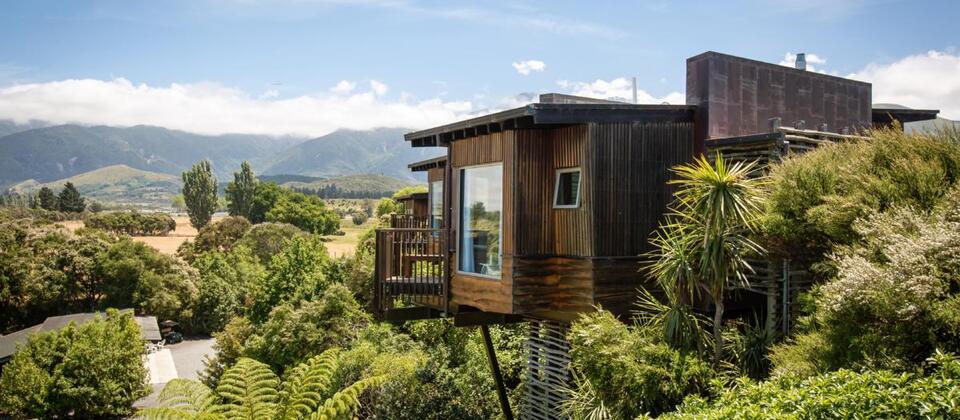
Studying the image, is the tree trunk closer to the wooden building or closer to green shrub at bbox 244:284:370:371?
the wooden building

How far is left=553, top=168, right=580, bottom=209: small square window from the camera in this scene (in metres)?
10.4

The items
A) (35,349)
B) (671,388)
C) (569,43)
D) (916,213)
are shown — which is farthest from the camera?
(569,43)

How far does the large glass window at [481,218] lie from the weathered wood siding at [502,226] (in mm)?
119

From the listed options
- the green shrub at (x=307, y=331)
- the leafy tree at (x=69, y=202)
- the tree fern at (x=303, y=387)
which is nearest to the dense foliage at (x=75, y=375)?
the green shrub at (x=307, y=331)

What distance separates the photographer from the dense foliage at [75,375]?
29.0 m

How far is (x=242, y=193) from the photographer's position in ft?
318

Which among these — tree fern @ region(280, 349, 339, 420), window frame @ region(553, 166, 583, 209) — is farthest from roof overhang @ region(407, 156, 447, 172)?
tree fern @ region(280, 349, 339, 420)

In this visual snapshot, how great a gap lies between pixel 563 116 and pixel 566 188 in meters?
1.18

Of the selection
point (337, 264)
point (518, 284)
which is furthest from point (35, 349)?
point (518, 284)

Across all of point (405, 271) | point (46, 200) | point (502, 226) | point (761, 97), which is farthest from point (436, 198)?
point (46, 200)

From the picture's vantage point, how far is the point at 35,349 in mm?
29688

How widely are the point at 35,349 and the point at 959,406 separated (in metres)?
34.0

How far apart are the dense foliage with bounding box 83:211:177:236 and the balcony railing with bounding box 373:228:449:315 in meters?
71.6

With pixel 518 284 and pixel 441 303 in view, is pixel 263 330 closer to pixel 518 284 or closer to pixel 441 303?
pixel 441 303
